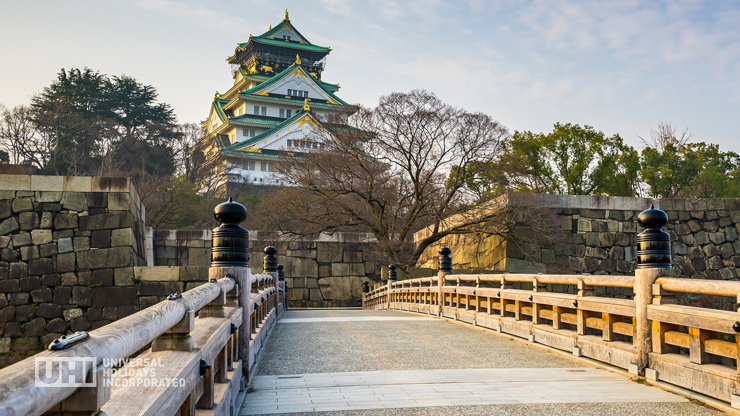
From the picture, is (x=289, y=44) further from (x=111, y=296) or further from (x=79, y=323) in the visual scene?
(x=79, y=323)

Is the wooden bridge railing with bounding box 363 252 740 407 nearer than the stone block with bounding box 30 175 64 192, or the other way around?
the wooden bridge railing with bounding box 363 252 740 407

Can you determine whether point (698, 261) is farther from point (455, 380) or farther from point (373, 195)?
point (455, 380)

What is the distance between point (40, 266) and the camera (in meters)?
13.9

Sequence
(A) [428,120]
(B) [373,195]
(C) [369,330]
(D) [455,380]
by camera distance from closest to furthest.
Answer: (D) [455,380] → (C) [369,330] → (A) [428,120] → (B) [373,195]

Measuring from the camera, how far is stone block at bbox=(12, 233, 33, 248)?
13.9 metres

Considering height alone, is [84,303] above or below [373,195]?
below

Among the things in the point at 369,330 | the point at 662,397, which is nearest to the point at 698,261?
the point at 369,330

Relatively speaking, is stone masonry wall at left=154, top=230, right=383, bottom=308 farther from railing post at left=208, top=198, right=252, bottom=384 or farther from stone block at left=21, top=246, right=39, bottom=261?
railing post at left=208, top=198, right=252, bottom=384

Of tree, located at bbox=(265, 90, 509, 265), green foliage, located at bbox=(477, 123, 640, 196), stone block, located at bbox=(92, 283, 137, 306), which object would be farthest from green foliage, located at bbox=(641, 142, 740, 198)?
stone block, located at bbox=(92, 283, 137, 306)

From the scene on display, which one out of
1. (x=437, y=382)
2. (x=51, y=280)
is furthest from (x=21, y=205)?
(x=437, y=382)

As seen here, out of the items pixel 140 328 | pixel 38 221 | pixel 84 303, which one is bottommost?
pixel 84 303

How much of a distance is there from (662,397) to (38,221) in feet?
46.7

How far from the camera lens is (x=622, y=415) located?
12.6 feet

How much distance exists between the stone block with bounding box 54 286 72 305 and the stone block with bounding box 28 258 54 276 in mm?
509
